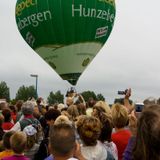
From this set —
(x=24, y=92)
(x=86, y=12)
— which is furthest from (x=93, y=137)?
(x=24, y=92)

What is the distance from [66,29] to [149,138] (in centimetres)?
2172

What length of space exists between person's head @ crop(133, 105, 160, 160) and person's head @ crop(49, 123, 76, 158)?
103 centimetres

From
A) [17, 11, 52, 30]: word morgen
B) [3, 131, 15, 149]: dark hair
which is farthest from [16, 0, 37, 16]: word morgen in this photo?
[3, 131, 15, 149]: dark hair

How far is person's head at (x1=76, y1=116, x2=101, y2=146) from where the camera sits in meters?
5.37

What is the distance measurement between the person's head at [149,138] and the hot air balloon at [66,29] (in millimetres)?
21135

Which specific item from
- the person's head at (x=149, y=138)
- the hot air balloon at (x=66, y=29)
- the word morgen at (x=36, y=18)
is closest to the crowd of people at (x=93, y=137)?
the person's head at (x=149, y=138)

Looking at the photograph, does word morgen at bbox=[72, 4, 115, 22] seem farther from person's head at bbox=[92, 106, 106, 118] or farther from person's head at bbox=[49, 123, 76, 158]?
person's head at bbox=[49, 123, 76, 158]

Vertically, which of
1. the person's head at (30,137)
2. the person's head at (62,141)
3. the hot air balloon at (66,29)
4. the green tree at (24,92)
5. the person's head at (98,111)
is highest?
the hot air balloon at (66,29)

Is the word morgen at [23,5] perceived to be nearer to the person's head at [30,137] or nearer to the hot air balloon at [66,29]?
the hot air balloon at [66,29]

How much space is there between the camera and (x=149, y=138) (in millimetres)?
3238

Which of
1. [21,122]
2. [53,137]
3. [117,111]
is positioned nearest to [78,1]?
[21,122]

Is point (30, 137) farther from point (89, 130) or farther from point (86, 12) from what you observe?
point (86, 12)

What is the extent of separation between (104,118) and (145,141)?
3.13 m

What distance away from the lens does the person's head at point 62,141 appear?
166 inches
